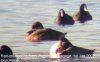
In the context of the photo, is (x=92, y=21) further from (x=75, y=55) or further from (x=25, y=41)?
(x=75, y=55)

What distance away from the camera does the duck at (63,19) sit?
81.6 feet

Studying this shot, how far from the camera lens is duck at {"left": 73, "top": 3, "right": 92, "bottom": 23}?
2580cm

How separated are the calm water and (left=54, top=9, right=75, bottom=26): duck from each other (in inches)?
8.8

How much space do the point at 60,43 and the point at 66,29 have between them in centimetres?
418

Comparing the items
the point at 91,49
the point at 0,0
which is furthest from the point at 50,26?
the point at 0,0

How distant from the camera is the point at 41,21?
24594 millimetres

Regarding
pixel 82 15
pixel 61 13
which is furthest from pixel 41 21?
pixel 82 15

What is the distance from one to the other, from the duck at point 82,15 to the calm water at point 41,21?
0.76 feet

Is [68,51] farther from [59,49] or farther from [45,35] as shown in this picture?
[45,35]

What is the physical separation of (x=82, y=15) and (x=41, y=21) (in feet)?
8.23

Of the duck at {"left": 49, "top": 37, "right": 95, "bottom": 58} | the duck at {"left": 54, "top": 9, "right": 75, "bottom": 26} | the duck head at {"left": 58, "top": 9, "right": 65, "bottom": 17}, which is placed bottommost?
the duck at {"left": 49, "top": 37, "right": 95, "bottom": 58}

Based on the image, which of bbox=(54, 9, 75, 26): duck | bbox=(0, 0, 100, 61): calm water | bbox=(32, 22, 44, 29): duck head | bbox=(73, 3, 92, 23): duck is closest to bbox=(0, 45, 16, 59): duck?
bbox=(0, 0, 100, 61): calm water

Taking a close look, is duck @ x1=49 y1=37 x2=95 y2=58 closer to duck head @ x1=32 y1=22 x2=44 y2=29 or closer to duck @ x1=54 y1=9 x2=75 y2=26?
duck head @ x1=32 y1=22 x2=44 y2=29

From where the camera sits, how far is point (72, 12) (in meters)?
26.8
